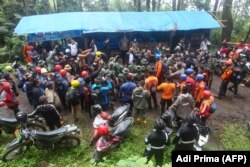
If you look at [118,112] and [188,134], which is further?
[118,112]

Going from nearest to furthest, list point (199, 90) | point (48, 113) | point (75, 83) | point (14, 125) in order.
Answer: point (48, 113), point (14, 125), point (75, 83), point (199, 90)

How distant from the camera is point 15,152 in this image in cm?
786

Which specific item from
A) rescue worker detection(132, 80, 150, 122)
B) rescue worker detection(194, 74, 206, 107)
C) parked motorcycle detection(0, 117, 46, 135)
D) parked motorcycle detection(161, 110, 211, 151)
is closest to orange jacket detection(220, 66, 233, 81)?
rescue worker detection(194, 74, 206, 107)

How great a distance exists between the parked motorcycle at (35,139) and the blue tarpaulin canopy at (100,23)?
8.32 meters

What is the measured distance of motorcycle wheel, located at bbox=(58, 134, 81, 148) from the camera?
315 inches

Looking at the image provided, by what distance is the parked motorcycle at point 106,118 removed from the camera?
26.3 ft

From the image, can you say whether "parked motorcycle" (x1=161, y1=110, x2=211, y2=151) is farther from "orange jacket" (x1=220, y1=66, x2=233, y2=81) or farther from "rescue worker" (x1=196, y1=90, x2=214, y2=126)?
"orange jacket" (x1=220, y1=66, x2=233, y2=81)

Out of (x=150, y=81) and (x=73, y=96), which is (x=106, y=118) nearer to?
(x=73, y=96)

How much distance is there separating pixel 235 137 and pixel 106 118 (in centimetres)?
416

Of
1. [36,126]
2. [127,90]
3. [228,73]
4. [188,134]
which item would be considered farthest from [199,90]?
[36,126]

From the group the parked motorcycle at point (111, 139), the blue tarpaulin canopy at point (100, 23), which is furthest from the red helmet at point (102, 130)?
the blue tarpaulin canopy at point (100, 23)

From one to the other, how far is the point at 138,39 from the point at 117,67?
283 inches

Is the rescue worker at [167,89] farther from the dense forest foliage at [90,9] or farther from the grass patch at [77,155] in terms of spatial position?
the dense forest foliage at [90,9]

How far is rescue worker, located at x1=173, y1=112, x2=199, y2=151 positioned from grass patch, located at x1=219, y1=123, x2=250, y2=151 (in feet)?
7.19
